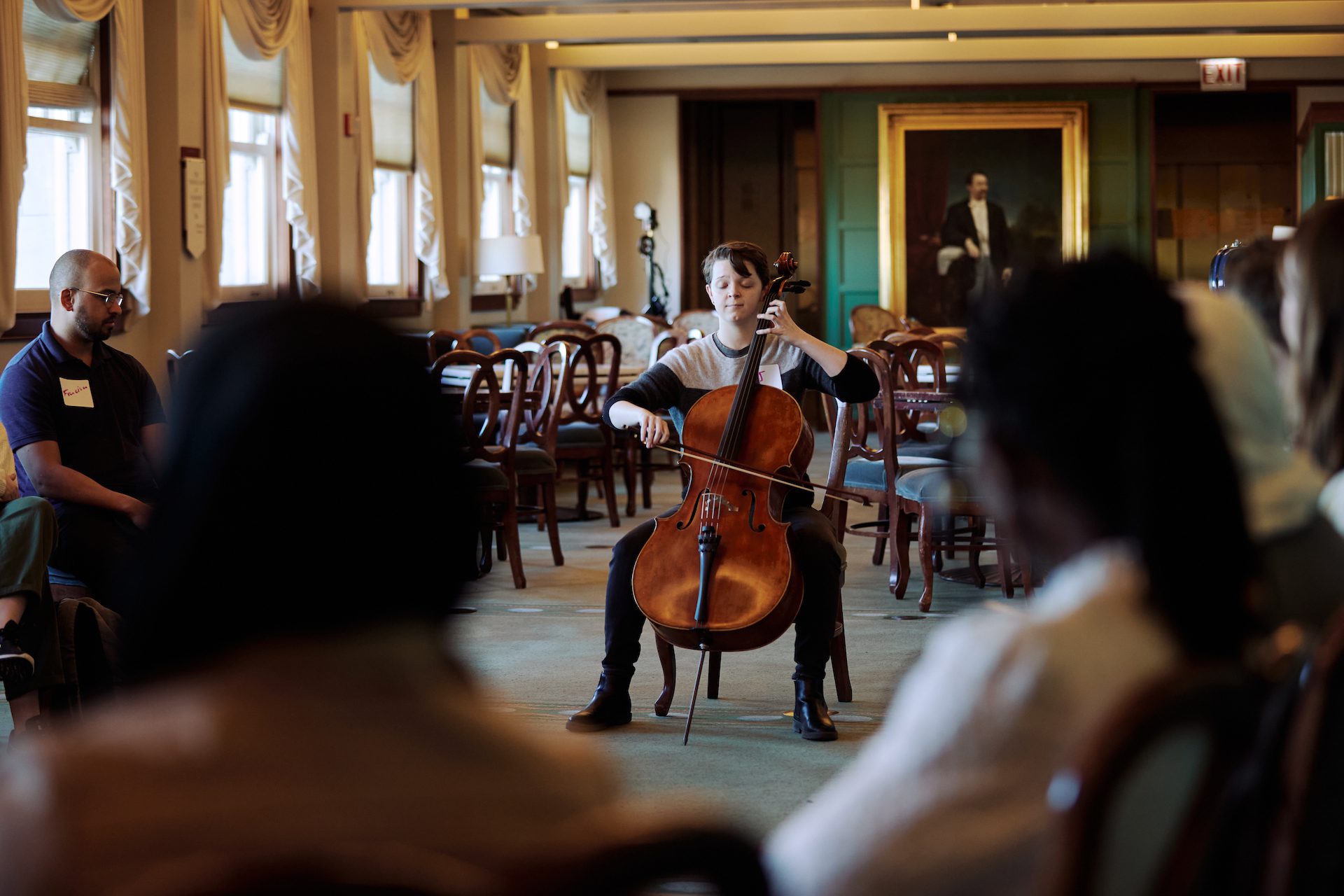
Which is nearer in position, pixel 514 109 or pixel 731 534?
pixel 731 534

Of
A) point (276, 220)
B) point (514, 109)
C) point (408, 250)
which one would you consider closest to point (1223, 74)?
point (514, 109)

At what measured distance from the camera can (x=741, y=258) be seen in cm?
361

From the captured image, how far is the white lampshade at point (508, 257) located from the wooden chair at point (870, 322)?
3.43m

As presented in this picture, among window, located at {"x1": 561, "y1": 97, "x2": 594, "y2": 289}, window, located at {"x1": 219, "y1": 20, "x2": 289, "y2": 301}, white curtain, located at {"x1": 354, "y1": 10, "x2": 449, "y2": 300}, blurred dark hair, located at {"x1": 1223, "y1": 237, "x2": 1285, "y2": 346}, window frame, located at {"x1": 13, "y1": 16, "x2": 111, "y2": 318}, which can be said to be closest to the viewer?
blurred dark hair, located at {"x1": 1223, "y1": 237, "x2": 1285, "y2": 346}

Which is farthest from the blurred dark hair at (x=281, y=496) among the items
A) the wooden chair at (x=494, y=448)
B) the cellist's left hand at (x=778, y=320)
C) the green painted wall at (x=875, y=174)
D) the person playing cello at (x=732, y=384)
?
the green painted wall at (x=875, y=174)

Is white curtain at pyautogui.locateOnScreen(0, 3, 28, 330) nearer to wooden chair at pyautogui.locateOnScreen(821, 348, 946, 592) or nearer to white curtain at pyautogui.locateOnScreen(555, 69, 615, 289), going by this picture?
wooden chair at pyautogui.locateOnScreen(821, 348, 946, 592)

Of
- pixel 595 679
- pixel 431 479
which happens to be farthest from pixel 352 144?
pixel 431 479

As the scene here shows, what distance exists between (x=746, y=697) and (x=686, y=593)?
2.35 feet

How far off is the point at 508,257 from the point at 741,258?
590cm

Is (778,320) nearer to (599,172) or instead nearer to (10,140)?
(10,140)

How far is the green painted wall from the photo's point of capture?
12531 millimetres

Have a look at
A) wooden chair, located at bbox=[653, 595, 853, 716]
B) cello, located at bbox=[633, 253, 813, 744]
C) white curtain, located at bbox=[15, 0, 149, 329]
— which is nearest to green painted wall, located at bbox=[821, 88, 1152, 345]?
white curtain, located at bbox=[15, 0, 149, 329]

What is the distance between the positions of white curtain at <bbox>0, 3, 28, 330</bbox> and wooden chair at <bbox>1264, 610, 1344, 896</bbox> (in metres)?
5.00

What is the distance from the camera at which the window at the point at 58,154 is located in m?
5.66
